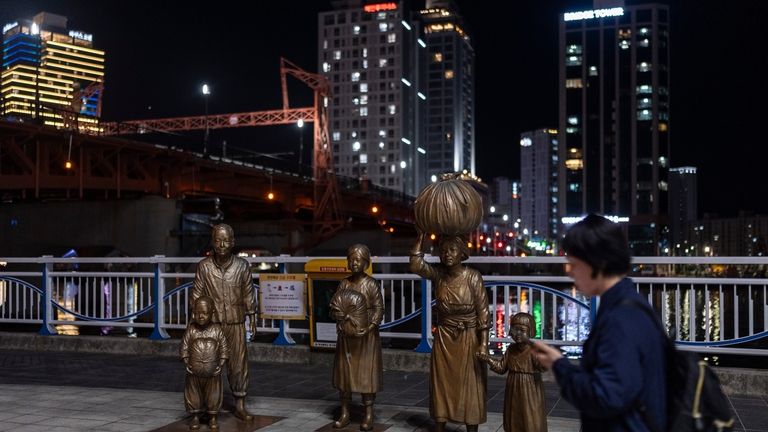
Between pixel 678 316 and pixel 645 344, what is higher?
pixel 645 344

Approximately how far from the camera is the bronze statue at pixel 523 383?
5.35m

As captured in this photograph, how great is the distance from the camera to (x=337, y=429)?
6723mm

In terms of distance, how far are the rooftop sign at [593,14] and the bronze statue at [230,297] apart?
13781 centimetres

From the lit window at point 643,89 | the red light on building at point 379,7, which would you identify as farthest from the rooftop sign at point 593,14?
the red light on building at point 379,7

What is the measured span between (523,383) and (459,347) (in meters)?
0.72

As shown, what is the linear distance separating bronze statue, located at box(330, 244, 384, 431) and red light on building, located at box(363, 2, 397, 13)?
135422 millimetres

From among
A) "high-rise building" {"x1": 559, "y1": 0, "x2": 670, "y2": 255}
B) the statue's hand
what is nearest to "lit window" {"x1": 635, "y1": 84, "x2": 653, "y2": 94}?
"high-rise building" {"x1": 559, "y1": 0, "x2": 670, "y2": 255}

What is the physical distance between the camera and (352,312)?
6.57m

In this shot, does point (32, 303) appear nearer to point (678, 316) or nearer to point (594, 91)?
point (678, 316)

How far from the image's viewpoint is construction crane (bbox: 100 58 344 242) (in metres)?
46.1

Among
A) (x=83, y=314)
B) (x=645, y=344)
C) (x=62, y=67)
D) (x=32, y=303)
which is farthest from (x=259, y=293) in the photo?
(x=62, y=67)

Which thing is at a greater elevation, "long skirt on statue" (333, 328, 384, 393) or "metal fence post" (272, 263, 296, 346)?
Result: "long skirt on statue" (333, 328, 384, 393)

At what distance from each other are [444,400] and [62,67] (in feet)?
266

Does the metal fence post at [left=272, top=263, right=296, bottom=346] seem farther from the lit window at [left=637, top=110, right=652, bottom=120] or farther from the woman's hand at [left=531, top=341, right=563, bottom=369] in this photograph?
the lit window at [left=637, top=110, right=652, bottom=120]
